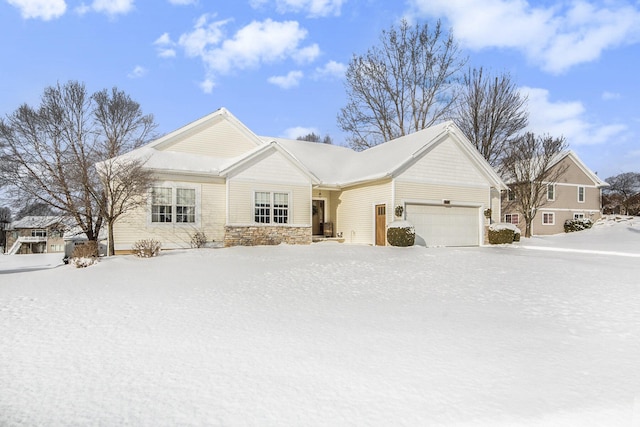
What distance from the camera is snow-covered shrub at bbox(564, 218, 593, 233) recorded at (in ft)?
105

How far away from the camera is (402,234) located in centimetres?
1602

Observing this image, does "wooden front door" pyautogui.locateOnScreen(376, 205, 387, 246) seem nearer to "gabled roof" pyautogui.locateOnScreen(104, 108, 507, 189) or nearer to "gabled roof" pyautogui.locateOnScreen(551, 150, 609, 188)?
"gabled roof" pyautogui.locateOnScreen(104, 108, 507, 189)

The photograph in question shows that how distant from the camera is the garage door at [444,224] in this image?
1777 centimetres

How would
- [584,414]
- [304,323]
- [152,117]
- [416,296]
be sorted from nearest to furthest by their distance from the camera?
[584,414], [304,323], [416,296], [152,117]

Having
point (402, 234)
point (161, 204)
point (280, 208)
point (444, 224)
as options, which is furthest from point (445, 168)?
point (161, 204)

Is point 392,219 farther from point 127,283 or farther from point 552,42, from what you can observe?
point 127,283

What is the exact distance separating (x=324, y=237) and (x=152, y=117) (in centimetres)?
1842

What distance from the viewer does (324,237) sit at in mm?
19703

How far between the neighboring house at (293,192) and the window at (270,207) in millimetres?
44

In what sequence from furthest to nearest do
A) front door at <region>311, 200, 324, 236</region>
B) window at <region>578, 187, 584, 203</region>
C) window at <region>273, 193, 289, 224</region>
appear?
window at <region>578, 187, 584, 203</region>
front door at <region>311, 200, 324, 236</region>
window at <region>273, 193, 289, 224</region>

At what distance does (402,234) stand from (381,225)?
175cm

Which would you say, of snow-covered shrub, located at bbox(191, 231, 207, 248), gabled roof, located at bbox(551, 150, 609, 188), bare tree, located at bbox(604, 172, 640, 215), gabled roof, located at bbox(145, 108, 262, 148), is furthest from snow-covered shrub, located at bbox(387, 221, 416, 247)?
bare tree, located at bbox(604, 172, 640, 215)

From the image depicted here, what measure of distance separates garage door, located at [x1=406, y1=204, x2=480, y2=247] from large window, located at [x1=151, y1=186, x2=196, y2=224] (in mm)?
9503

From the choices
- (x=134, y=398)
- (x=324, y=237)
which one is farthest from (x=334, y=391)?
(x=324, y=237)
